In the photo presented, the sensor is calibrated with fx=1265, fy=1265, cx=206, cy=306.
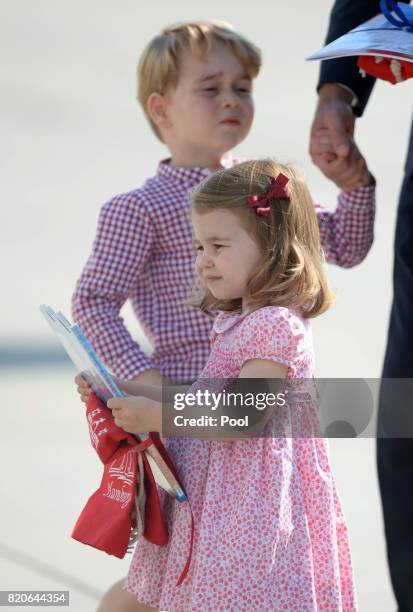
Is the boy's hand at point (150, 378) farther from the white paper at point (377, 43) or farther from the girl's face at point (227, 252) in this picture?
the white paper at point (377, 43)

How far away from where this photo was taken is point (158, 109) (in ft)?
12.2

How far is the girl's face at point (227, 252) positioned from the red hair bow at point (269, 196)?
5 cm

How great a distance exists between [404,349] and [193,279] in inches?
26.3

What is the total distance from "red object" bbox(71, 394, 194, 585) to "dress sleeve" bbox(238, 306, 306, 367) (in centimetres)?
30

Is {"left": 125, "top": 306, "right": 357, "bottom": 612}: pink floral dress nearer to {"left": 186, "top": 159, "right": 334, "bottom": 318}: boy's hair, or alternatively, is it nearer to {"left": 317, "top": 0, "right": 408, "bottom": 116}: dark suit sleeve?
{"left": 186, "top": 159, "right": 334, "bottom": 318}: boy's hair

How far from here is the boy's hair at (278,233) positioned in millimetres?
2855

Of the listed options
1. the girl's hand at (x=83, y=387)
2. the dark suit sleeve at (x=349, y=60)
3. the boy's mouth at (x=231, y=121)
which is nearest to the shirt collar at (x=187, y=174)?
the boy's mouth at (x=231, y=121)

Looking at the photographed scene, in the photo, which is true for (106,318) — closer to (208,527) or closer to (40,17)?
(208,527)

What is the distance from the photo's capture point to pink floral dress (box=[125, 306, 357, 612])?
8.84ft

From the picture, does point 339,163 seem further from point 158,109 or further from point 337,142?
point 158,109

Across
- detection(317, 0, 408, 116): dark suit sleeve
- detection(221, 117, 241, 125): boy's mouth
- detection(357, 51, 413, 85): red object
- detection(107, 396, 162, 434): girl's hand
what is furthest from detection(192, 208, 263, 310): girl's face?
detection(317, 0, 408, 116): dark suit sleeve

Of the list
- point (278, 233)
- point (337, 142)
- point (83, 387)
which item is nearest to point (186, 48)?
point (337, 142)

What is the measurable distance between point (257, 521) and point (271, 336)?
40cm

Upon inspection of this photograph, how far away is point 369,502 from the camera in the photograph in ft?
15.6
